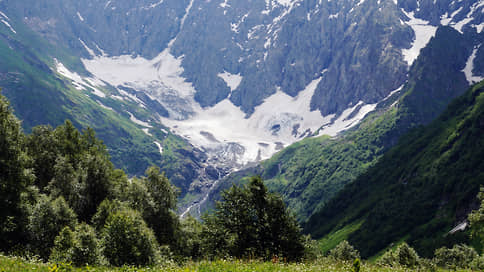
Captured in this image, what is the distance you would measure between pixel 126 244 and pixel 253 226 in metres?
15.1

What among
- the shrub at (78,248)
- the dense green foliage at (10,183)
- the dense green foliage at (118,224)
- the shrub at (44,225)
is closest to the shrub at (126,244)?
Result: the dense green foliage at (118,224)

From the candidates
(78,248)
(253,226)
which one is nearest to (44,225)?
(78,248)

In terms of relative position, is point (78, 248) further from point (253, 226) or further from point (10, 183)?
point (253, 226)

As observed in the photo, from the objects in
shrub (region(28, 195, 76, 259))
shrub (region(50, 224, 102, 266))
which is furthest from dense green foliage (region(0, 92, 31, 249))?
shrub (region(50, 224, 102, 266))

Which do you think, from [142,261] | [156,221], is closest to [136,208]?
[156,221]

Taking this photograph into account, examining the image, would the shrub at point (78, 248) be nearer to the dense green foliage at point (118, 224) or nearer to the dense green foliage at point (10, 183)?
the dense green foliage at point (118, 224)

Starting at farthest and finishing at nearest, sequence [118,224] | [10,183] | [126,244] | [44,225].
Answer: [44,225] → [10,183] → [118,224] → [126,244]

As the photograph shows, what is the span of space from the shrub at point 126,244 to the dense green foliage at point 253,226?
7.85m

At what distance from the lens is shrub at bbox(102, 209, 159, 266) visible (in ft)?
134

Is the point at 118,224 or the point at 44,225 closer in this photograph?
the point at 118,224

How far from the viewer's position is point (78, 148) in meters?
85.4

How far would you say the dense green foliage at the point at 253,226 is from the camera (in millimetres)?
42688

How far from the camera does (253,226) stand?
4384 centimetres

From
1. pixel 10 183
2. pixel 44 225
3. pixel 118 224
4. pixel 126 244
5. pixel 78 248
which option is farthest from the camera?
pixel 44 225
